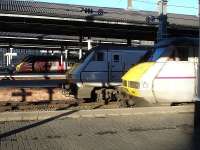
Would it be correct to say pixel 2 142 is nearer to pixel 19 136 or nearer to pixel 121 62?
pixel 19 136

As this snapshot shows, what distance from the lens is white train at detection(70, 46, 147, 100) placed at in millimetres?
21312

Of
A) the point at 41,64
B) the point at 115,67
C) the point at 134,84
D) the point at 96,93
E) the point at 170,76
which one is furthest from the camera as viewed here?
the point at 41,64

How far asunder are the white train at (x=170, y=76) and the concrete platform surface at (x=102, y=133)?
2.29 meters

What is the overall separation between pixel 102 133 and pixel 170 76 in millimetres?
5395

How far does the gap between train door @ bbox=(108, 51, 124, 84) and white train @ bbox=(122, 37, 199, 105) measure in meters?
5.41

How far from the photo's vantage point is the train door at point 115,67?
2194cm

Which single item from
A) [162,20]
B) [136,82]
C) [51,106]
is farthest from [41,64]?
[136,82]

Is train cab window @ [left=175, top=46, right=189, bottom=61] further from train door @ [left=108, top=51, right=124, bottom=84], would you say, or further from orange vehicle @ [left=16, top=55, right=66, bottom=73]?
orange vehicle @ [left=16, top=55, right=66, bottom=73]

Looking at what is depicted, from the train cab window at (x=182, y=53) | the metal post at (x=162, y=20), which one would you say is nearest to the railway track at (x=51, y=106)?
the train cab window at (x=182, y=53)

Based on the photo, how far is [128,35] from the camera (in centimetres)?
3922

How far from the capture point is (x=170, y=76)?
1595 cm

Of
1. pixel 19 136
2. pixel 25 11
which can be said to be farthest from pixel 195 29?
pixel 19 136

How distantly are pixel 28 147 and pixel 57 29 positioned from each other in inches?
1080

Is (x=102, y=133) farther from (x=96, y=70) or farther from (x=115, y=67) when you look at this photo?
(x=115, y=67)
